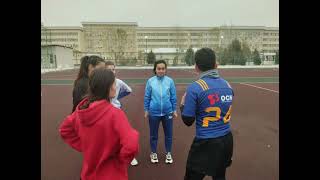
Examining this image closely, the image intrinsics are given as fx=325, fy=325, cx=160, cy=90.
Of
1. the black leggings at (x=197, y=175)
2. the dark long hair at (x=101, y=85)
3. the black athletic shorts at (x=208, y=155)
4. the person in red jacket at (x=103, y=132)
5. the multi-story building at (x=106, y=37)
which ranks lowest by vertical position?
the black leggings at (x=197, y=175)

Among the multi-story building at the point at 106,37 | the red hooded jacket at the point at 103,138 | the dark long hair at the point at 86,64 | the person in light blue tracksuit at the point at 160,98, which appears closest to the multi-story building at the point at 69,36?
the multi-story building at the point at 106,37

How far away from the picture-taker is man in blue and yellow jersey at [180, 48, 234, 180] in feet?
9.32

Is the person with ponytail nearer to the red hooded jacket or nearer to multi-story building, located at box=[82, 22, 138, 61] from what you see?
the red hooded jacket

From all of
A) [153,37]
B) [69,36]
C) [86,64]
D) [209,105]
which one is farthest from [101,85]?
[69,36]

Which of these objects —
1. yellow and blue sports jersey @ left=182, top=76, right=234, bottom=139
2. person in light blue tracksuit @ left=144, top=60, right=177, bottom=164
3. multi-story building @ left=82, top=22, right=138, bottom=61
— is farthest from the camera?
multi-story building @ left=82, top=22, right=138, bottom=61

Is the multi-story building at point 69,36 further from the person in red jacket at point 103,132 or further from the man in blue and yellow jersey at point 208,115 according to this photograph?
the person in red jacket at point 103,132

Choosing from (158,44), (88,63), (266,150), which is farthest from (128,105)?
(158,44)

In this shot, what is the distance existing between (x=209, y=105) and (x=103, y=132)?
3.28ft

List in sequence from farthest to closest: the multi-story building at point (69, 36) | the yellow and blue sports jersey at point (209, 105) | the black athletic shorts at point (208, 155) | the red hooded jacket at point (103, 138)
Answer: the multi-story building at point (69, 36) → the black athletic shorts at point (208, 155) → the yellow and blue sports jersey at point (209, 105) → the red hooded jacket at point (103, 138)

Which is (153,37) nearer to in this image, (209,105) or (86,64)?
(86,64)

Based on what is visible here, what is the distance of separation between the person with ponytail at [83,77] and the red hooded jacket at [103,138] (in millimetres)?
946

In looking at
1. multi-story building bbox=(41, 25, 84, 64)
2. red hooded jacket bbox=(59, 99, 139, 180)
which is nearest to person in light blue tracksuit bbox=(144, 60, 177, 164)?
red hooded jacket bbox=(59, 99, 139, 180)

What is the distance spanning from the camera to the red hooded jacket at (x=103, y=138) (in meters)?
2.28

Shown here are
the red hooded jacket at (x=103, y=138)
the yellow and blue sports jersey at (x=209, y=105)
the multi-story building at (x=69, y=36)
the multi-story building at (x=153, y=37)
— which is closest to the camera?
the red hooded jacket at (x=103, y=138)
